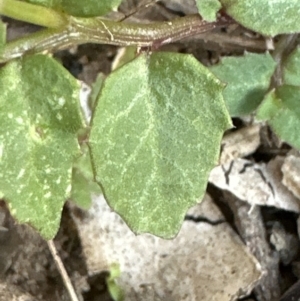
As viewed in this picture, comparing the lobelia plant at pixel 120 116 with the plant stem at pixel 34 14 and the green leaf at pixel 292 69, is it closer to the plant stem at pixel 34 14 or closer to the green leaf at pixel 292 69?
the plant stem at pixel 34 14

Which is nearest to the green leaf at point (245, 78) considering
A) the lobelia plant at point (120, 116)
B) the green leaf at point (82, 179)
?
the lobelia plant at point (120, 116)

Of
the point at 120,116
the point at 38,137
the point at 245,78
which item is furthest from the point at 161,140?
the point at 245,78

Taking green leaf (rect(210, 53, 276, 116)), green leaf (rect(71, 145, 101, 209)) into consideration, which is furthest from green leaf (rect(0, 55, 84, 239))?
green leaf (rect(210, 53, 276, 116))

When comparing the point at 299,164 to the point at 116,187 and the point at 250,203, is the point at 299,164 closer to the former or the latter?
the point at 250,203

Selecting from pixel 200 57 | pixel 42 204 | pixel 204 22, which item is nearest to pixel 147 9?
pixel 200 57

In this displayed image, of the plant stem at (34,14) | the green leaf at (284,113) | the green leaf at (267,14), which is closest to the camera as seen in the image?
the plant stem at (34,14)

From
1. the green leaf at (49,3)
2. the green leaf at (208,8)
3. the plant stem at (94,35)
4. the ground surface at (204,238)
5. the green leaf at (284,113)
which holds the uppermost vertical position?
the green leaf at (49,3)

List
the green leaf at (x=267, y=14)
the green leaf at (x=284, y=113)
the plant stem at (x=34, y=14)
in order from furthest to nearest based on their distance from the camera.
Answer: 1. the green leaf at (x=284, y=113)
2. the green leaf at (x=267, y=14)
3. the plant stem at (x=34, y=14)

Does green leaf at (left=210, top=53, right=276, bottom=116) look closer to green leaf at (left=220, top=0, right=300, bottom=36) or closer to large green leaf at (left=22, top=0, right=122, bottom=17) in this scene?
green leaf at (left=220, top=0, right=300, bottom=36)
